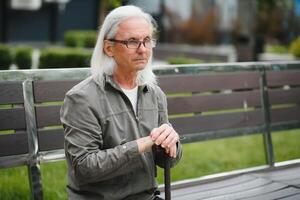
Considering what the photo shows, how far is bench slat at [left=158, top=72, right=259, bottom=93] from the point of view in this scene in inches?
165

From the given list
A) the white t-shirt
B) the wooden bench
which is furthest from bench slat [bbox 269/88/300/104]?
the white t-shirt

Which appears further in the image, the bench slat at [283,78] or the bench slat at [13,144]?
the bench slat at [283,78]

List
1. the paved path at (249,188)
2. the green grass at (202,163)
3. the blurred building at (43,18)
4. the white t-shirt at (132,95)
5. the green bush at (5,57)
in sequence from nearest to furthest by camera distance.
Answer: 1. the white t-shirt at (132,95)
2. the paved path at (249,188)
3. the green grass at (202,163)
4. the green bush at (5,57)
5. the blurred building at (43,18)

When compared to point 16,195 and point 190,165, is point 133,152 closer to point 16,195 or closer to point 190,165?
point 16,195

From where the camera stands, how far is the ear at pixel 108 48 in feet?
8.95

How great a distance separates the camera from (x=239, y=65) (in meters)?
4.61

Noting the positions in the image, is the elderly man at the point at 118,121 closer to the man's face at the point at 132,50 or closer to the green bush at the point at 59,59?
the man's face at the point at 132,50

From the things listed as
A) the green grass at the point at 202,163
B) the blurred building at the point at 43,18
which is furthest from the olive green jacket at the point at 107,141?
the blurred building at the point at 43,18

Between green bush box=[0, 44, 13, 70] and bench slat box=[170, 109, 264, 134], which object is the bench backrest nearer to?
bench slat box=[170, 109, 264, 134]

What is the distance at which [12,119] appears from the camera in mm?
3383

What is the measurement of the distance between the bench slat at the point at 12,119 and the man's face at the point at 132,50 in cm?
93

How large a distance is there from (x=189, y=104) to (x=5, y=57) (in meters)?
11.9

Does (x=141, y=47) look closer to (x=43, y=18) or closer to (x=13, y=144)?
(x=13, y=144)

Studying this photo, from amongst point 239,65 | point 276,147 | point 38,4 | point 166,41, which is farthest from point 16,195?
point 166,41
